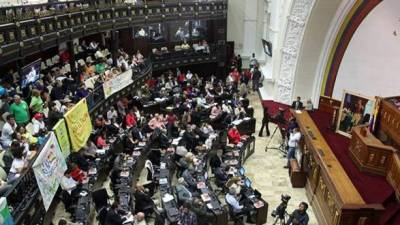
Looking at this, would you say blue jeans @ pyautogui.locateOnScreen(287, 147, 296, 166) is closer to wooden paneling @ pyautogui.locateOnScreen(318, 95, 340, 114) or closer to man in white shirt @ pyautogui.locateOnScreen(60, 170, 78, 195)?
wooden paneling @ pyautogui.locateOnScreen(318, 95, 340, 114)

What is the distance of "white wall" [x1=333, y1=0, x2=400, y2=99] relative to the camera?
14945mm

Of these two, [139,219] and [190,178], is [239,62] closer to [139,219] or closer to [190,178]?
[190,178]

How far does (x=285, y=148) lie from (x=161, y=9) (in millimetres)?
11130

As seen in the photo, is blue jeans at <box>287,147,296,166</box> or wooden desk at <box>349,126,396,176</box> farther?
blue jeans at <box>287,147,296,166</box>

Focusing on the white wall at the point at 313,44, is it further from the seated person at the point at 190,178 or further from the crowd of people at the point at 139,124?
the seated person at the point at 190,178

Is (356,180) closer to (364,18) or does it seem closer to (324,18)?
(364,18)

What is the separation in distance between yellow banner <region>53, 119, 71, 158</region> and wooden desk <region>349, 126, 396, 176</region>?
9345 millimetres

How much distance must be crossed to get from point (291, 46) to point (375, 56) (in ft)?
16.0

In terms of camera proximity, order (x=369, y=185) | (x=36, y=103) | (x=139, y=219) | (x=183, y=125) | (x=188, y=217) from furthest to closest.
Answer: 1. (x=183, y=125)
2. (x=369, y=185)
3. (x=36, y=103)
4. (x=188, y=217)
5. (x=139, y=219)

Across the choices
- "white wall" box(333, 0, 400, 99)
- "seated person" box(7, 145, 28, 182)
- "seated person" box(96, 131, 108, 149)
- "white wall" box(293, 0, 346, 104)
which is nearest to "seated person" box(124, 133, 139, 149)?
"seated person" box(96, 131, 108, 149)

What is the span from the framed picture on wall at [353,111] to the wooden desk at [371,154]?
1385mm

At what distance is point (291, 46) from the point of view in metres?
20.3

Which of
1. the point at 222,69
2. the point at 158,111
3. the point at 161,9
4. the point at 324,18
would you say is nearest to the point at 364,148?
the point at 324,18

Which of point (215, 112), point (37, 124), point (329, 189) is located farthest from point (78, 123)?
point (329, 189)
